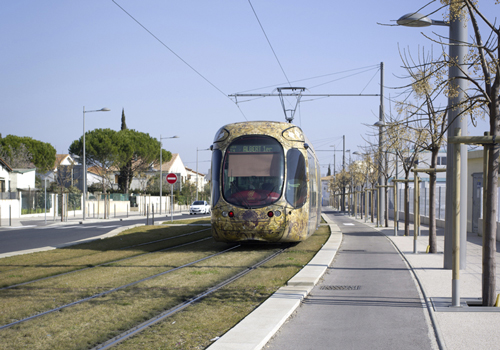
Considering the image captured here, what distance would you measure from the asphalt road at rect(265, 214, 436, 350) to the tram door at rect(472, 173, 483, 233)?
41.6 ft

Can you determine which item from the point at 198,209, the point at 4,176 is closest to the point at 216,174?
the point at 4,176

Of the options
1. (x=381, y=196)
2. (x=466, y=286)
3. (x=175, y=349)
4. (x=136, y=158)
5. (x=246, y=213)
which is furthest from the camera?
(x=136, y=158)

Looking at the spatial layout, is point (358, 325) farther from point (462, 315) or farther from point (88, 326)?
point (88, 326)

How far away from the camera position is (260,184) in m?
14.9

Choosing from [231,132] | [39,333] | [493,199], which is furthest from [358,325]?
[231,132]

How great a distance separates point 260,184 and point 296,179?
105 centimetres

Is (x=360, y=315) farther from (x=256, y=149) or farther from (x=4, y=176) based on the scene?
(x=4, y=176)

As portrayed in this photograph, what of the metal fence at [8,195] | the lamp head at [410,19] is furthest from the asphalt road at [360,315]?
the metal fence at [8,195]

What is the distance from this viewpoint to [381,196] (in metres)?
30.4

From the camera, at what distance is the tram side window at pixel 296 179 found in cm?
1489

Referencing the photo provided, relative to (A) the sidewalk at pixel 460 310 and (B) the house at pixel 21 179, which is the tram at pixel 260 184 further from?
(B) the house at pixel 21 179

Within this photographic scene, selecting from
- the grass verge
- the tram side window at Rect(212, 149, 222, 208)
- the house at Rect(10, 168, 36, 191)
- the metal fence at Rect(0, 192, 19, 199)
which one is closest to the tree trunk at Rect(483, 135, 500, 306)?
the grass verge

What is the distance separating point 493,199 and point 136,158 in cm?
6372

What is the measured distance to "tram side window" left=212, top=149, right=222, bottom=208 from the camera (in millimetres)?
14962
